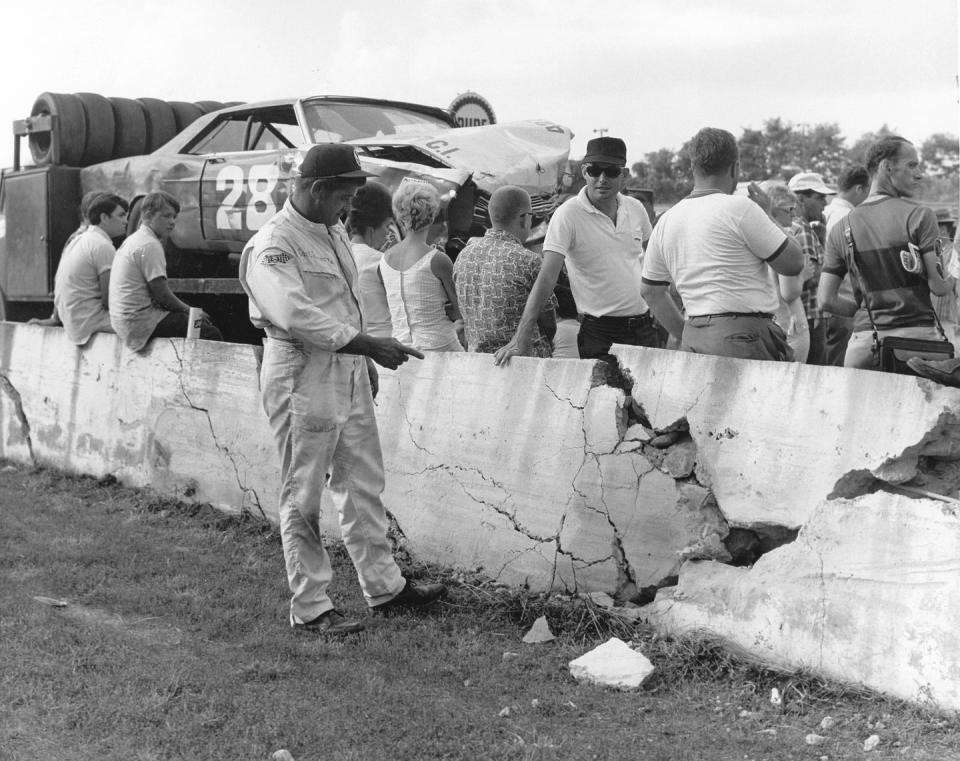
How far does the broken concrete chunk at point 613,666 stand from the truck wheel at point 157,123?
8.92m

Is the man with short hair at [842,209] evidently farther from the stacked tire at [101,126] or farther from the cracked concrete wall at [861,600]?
the stacked tire at [101,126]

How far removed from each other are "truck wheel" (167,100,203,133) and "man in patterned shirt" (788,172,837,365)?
22.3 ft

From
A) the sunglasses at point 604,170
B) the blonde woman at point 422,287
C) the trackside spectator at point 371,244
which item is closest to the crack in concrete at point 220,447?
the trackside spectator at point 371,244

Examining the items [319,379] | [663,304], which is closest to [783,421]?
[663,304]

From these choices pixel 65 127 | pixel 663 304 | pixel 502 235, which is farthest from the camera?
pixel 65 127

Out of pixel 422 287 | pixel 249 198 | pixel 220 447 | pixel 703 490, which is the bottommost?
pixel 220 447

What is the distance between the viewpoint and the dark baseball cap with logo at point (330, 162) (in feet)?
16.3

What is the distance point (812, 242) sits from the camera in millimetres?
7344

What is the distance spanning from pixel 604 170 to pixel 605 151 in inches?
3.6

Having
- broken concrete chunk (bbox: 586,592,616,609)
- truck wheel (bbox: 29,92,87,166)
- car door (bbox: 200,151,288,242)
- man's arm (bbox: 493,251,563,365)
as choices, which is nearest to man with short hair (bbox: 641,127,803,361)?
man's arm (bbox: 493,251,563,365)

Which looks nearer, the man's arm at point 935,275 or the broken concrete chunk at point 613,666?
the broken concrete chunk at point 613,666

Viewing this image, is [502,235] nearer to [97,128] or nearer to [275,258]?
[275,258]

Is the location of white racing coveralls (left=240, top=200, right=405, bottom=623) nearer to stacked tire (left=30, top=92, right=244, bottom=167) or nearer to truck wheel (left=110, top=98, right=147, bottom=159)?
stacked tire (left=30, top=92, right=244, bottom=167)

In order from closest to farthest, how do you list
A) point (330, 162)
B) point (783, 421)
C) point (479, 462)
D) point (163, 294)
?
point (783, 421) → point (330, 162) → point (479, 462) → point (163, 294)
